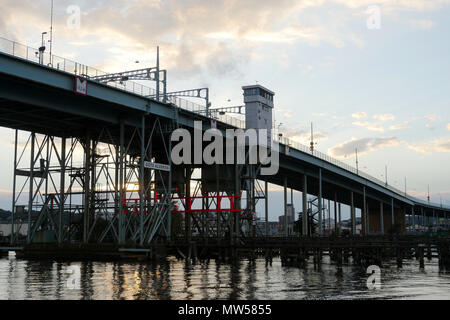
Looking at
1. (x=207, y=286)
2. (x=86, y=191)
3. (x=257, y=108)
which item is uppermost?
(x=257, y=108)

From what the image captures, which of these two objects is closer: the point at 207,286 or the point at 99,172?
the point at 207,286

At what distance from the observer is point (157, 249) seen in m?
54.0

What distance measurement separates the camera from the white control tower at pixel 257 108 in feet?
249

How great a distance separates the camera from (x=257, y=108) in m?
76.3

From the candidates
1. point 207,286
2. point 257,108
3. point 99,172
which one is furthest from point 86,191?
point 207,286

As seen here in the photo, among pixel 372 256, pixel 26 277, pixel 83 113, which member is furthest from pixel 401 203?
pixel 26 277

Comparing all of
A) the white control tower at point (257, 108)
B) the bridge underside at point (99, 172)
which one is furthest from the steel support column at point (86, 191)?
the white control tower at point (257, 108)

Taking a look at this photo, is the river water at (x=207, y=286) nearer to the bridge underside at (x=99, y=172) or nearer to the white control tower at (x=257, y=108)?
the bridge underside at (x=99, y=172)

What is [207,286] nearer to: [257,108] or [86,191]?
[86,191]

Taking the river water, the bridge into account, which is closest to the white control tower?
the bridge

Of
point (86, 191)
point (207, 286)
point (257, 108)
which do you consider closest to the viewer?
point (207, 286)

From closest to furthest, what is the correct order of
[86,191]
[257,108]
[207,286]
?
1. [207,286]
2. [86,191]
3. [257,108]
